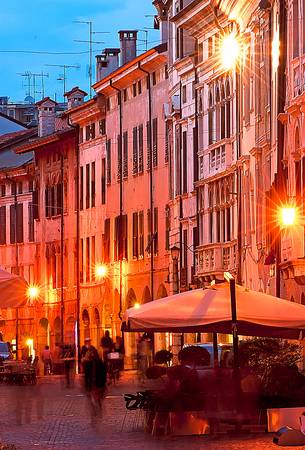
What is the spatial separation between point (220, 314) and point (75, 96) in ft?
216

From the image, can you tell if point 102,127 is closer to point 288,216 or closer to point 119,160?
point 119,160

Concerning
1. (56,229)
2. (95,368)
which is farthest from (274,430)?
(56,229)

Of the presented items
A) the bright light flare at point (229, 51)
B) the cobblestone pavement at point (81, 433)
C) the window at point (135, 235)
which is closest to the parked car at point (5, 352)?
the window at point (135, 235)

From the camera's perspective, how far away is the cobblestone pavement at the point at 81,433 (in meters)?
24.8

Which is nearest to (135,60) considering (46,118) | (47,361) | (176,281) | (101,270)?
(101,270)

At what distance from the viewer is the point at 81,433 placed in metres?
28.7

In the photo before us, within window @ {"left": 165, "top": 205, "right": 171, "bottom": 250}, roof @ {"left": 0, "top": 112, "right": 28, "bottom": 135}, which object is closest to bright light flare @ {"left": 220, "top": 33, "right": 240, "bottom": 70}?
window @ {"left": 165, "top": 205, "right": 171, "bottom": 250}

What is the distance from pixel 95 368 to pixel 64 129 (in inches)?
2196

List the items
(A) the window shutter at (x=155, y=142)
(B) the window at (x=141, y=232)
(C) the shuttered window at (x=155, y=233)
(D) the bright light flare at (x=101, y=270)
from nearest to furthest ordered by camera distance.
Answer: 1. (C) the shuttered window at (x=155, y=233)
2. (A) the window shutter at (x=155, y=142)
3. (B) the window at (x=141, y=232)
4. (D) the bright light flare at (x=101, y=270)

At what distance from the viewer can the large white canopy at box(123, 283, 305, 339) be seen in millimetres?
27297

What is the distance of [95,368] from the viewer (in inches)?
1323

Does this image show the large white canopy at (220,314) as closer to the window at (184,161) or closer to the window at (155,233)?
the window at (184,161)

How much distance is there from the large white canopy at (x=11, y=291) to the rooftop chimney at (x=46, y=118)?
76.9 metres

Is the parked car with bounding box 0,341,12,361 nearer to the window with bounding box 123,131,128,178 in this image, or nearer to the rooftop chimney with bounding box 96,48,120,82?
the window with bounding box 123,131,128,178
